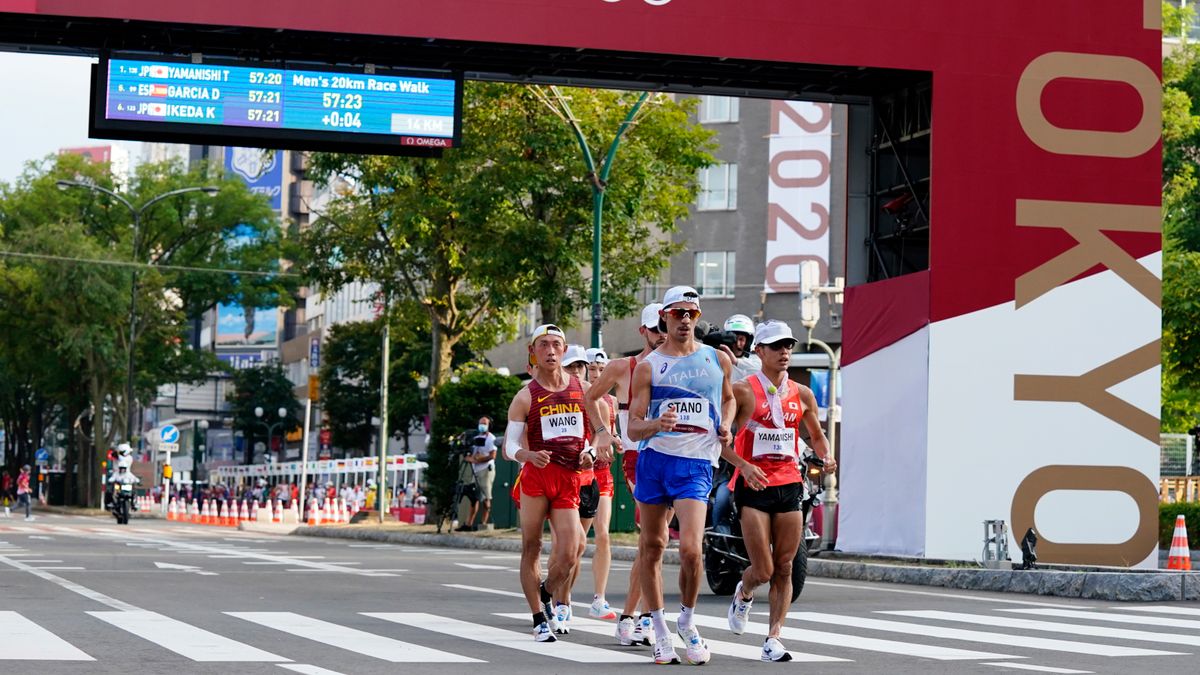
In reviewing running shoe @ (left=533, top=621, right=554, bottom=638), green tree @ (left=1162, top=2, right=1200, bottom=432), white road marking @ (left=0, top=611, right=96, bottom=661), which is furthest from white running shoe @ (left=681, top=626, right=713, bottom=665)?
green tree @ (left=1162, top=2, right=1200, bottom=432)

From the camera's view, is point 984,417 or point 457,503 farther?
point 457,503

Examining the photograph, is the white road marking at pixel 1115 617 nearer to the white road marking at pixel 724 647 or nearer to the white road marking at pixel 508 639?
the white road marking at pixel 724 647

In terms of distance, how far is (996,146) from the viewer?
75.9 ft

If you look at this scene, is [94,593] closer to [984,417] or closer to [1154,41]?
[984,417]

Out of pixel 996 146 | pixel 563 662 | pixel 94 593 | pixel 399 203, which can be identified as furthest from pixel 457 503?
pixel 563 662

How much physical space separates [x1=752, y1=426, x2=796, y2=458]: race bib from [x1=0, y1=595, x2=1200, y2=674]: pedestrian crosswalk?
3.88ft

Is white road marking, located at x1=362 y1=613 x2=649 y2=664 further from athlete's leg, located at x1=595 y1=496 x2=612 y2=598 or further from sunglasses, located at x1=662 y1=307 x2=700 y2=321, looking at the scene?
sunglasses, located at x1=662 y1=307 x2=700 y2=321

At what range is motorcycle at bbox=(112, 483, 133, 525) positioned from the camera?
166ft

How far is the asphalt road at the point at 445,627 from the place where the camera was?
10852 mm

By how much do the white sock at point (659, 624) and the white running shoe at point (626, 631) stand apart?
3.48 feet

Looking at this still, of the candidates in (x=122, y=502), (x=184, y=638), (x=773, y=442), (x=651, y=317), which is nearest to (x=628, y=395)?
(x=651, y=317)

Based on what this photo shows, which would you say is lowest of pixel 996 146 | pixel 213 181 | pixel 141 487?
pixel 141 487

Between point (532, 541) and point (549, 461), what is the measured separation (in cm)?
54

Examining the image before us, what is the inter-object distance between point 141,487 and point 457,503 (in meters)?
42.8
